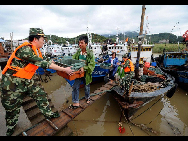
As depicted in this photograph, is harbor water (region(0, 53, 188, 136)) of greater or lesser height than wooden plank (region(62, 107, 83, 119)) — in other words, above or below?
below

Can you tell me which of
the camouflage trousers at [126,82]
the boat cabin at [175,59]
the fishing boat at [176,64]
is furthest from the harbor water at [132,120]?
the boat cabin at [175,59]

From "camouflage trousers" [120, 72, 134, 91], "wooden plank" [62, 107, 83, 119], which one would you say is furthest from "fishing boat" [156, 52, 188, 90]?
"wooden plank" [62, 107, 83, 119]

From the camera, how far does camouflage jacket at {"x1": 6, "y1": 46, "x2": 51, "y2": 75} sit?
193 cm

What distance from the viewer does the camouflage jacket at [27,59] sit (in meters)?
1.93

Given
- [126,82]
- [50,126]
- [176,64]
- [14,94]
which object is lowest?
[50,126]

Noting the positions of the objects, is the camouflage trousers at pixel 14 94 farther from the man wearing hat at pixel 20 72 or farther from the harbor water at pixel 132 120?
the harbor water at pixel 132 120

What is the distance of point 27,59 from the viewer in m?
1.95

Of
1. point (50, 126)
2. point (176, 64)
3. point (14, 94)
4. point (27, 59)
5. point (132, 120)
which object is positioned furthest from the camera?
point (176, 64)

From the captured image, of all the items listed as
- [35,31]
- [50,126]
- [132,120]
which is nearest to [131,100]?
[132,120]

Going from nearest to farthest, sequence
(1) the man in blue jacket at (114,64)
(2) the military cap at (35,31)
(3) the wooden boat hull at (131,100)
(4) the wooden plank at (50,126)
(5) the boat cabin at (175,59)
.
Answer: (2) the military cap at (35,31) < (4) the wooden plank at (50,126) < (3) the wooden boat hull at (131,100) < (1) the man in blue jacket at (114,64) < (5) the boat cabin at (175,59)

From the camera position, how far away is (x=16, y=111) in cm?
226

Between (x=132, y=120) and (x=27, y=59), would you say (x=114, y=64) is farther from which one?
(x=27, y=59)

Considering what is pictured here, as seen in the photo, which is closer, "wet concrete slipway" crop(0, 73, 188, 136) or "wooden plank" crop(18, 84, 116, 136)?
"wooden plank" crop(18, 84, 116, 136)

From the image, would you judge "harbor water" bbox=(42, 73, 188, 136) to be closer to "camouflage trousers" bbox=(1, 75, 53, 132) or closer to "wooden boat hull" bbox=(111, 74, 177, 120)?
"wooden boat hull" bbox=(111, 74, 177, 120)
